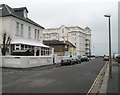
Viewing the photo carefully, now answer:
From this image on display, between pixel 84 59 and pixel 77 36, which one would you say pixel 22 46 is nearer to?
pixel 84 59

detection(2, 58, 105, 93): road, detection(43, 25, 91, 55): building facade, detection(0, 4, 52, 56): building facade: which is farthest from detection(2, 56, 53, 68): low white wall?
detection(43, 25, 91, 55): building facade

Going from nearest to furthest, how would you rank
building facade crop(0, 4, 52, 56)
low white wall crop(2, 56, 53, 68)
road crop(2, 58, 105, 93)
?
road crop(2, 58, 105, 93), low white wall crop(2, 56, 53, 68), building facade crop(0, 4, 52, 56)

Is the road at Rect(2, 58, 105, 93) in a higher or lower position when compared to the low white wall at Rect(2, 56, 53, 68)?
lower

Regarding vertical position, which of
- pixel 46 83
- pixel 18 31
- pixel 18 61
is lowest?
pixel 46 83

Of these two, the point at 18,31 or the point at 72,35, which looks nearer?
the point at 18,31

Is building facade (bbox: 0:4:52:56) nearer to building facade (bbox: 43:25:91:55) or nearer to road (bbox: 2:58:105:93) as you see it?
road (bbox: 2:58:105:93)

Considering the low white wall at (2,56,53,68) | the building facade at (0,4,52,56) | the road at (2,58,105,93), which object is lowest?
the road at (2,58,105,93)

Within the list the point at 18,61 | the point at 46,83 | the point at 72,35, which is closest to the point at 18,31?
the point at 18,61

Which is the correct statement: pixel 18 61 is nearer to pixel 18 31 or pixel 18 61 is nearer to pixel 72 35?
pixel 18 31

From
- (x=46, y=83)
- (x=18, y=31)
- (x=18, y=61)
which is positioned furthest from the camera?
(x=18, y=31)

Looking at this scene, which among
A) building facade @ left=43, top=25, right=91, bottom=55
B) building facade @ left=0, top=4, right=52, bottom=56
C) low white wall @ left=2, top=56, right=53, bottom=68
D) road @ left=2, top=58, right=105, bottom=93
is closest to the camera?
road @ left=2, top=58, right=105, bottom=93

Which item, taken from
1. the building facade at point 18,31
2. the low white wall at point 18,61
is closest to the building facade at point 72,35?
the building facade at point 18,31

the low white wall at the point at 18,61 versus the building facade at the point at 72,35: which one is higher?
the building facade at the point at 72,35

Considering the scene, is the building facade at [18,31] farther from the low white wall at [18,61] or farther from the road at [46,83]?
the road at [46,83]
